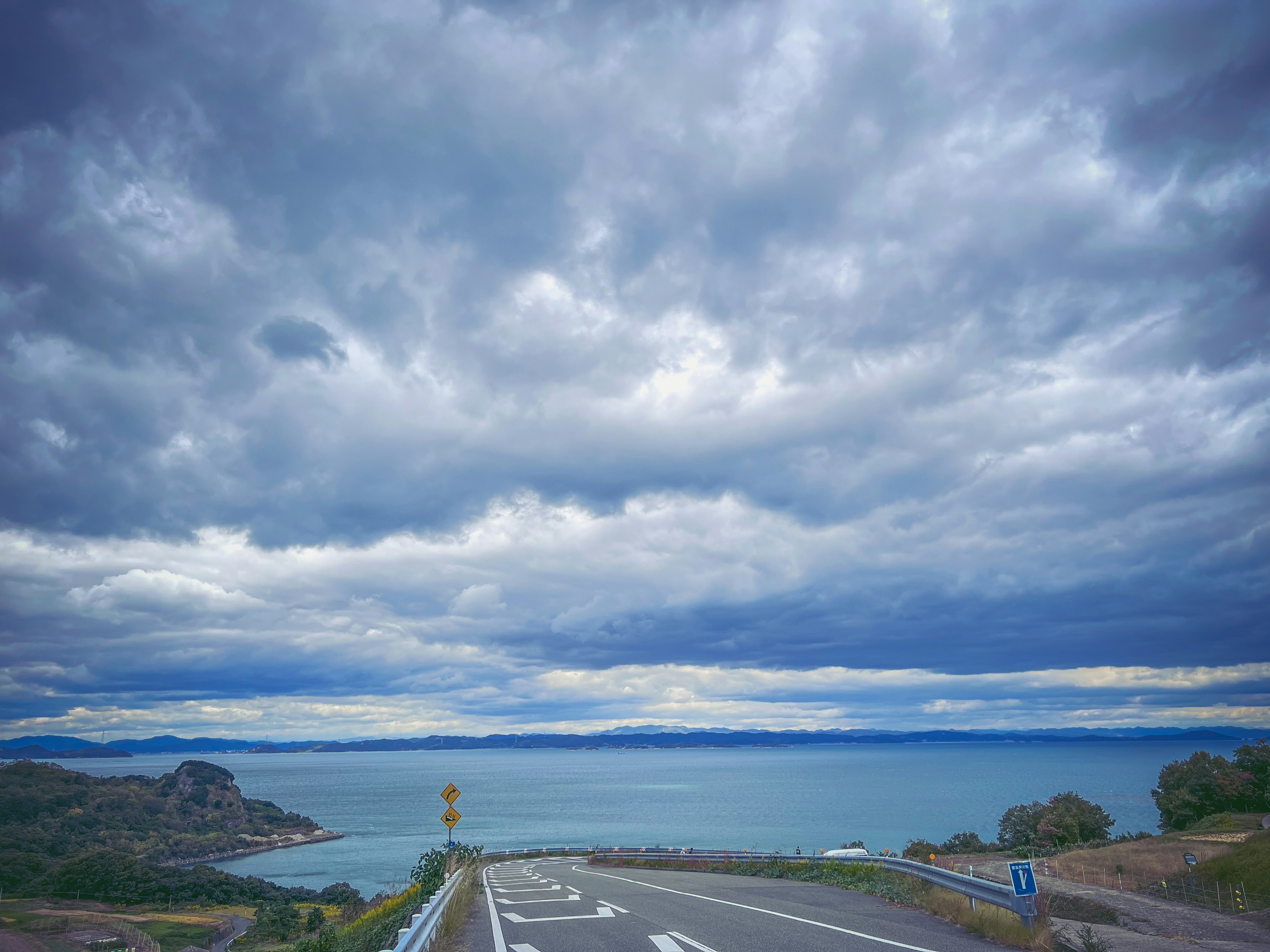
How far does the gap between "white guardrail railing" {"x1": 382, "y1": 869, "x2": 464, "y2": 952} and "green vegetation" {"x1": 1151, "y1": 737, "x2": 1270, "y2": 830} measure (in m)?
54.9

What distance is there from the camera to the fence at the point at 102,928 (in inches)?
1501

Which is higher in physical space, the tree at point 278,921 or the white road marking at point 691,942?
the white road marking at point 691,942

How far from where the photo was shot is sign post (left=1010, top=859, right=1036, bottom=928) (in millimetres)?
9492

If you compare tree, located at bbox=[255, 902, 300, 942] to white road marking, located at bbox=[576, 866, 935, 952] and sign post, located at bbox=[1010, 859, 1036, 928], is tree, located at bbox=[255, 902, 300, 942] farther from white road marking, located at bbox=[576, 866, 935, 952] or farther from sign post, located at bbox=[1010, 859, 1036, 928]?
sign post, located at bbox=[1010, 859, 1036, 928]

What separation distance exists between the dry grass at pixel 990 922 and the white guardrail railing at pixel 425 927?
7.01m

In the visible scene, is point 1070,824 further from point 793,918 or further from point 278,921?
point 278,921

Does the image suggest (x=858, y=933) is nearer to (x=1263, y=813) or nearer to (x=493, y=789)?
(x=1263, y=813)

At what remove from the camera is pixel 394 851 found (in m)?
92.8

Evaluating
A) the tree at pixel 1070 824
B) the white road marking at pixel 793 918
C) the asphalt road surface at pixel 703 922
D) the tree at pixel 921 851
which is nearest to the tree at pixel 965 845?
the tree at pixel 921 851

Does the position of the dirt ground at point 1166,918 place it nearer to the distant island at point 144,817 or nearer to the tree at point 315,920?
the tree at point 315,920

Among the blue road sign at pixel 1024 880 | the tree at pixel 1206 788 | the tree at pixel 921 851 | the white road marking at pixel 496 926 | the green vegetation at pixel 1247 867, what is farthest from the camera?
the tree at pixel 1206 788

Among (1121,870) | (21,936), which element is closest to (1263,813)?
(1121,870)

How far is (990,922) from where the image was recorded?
9.99 metres

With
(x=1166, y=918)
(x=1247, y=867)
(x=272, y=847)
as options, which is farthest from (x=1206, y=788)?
(x=272, y=847)
